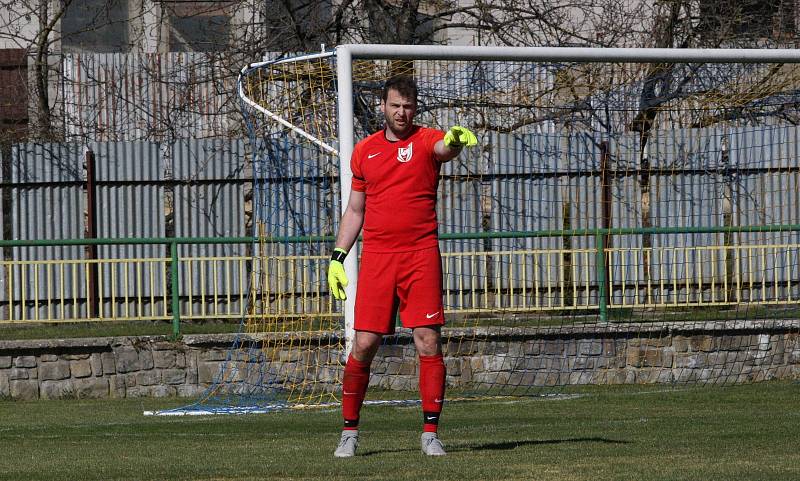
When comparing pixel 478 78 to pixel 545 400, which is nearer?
pixel 545 400

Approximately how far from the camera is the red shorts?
6.62m

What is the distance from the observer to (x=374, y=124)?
49.2 ft

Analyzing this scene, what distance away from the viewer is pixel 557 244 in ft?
50.3

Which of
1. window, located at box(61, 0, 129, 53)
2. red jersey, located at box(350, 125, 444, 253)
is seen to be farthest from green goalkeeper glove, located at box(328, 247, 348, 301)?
window, located at box(61, 0, 129, 53)

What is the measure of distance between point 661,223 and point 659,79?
3402 millimetres

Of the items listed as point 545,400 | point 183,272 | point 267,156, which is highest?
point 267,156

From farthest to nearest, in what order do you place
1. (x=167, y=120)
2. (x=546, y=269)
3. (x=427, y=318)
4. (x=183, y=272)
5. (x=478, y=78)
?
(x=167, y=120) → (x=183, y=272) → (x=546, y=269) → (x=478, y=78) → (x=427, y=318)

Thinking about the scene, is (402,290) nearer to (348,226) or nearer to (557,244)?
(348,226)

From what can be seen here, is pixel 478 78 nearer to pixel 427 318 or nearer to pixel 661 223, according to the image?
pixel 661 223

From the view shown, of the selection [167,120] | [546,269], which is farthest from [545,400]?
[167,120]

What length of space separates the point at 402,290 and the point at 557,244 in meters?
8.81

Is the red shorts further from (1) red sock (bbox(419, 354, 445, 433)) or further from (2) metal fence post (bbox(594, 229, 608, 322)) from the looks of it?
(2) metal fence post (bbox(594, 229, 608, 322))

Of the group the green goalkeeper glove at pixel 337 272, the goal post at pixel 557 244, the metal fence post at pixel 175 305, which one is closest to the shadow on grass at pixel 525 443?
the green goalkeeper glove at pixel 337 272

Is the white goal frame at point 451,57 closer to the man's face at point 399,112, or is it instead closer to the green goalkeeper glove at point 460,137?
the man's face at point 399,112
